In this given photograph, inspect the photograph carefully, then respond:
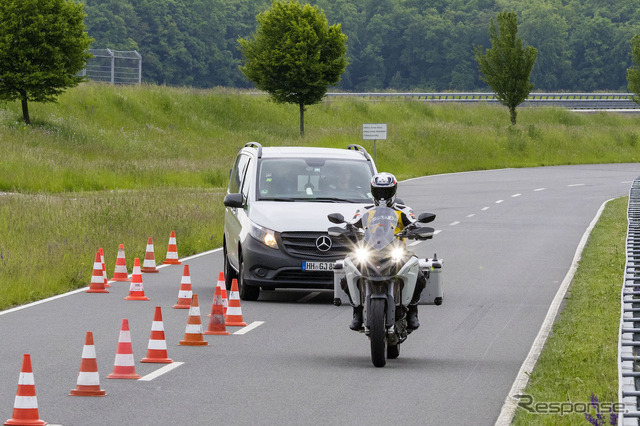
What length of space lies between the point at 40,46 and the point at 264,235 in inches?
1222

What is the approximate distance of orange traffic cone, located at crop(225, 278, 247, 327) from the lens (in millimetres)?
12195

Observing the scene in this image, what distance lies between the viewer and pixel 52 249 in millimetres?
17766

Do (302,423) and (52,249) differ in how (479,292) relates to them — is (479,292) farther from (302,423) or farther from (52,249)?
(302,423)

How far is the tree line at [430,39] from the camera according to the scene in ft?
403

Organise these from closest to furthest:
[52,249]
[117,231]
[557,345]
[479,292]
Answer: [557,345], [479,292], [52,249], [117,231]

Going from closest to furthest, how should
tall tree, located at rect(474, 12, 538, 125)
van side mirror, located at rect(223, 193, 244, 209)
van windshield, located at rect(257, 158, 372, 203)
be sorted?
van side mirror, located at rect(223, 193, 244, 209)
van windshield, located at rect(257, 158, 372, 203)
tall tree, located at rect(474, 12, 538, 125)

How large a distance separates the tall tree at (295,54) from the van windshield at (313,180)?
40.2m

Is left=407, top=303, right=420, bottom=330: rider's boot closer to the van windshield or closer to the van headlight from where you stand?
the van headlight

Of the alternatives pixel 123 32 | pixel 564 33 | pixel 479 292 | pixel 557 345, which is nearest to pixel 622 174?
pixel 479 292

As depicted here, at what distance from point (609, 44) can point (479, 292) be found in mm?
123112

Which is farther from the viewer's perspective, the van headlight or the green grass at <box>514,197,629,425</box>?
the van headlight

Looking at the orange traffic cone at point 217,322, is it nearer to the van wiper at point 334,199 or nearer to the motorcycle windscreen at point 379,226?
the motorcycle windscreen at point 379,226

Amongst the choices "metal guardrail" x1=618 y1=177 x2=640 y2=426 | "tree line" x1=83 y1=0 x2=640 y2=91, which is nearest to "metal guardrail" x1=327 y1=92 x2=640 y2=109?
"tree line" x1=83 y1=0 x2=640 y2=91

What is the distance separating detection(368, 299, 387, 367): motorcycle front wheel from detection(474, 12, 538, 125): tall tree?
56.9m
